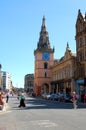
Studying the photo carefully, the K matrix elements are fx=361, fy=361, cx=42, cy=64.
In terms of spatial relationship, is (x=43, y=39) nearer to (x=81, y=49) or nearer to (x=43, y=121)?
(x=81, y=49)

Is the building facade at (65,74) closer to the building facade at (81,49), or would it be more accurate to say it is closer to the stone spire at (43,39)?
the building facade at (81,49)

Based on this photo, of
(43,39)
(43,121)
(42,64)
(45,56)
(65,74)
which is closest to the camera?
(43,121)

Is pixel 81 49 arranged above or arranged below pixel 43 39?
below

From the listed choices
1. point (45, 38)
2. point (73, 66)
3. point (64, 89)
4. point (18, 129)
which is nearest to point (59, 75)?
point (64, 89)

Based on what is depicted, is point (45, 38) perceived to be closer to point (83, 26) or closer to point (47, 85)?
point (47, 85)

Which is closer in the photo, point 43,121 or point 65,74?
point 43,121

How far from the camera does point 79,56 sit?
80.1 meters

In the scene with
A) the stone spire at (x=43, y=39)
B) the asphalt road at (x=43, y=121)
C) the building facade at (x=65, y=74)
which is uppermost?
the stone spire at (x=43, y=39)

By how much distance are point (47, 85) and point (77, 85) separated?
152ft

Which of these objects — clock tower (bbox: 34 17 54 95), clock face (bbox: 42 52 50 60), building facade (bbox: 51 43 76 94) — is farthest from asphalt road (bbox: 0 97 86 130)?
clock face (bbox: 42 52 50 60)

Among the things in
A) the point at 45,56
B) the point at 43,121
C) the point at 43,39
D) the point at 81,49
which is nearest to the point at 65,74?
the point at 81,49

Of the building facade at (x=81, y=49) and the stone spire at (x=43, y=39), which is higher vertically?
the stone spire at (x=43, y=39)

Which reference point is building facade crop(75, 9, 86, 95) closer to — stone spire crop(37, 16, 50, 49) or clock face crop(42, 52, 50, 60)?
clock face crop(42, 52, 50, 60)

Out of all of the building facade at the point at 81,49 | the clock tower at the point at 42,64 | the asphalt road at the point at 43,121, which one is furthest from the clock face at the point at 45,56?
the asphalt road at the point at 43,121
